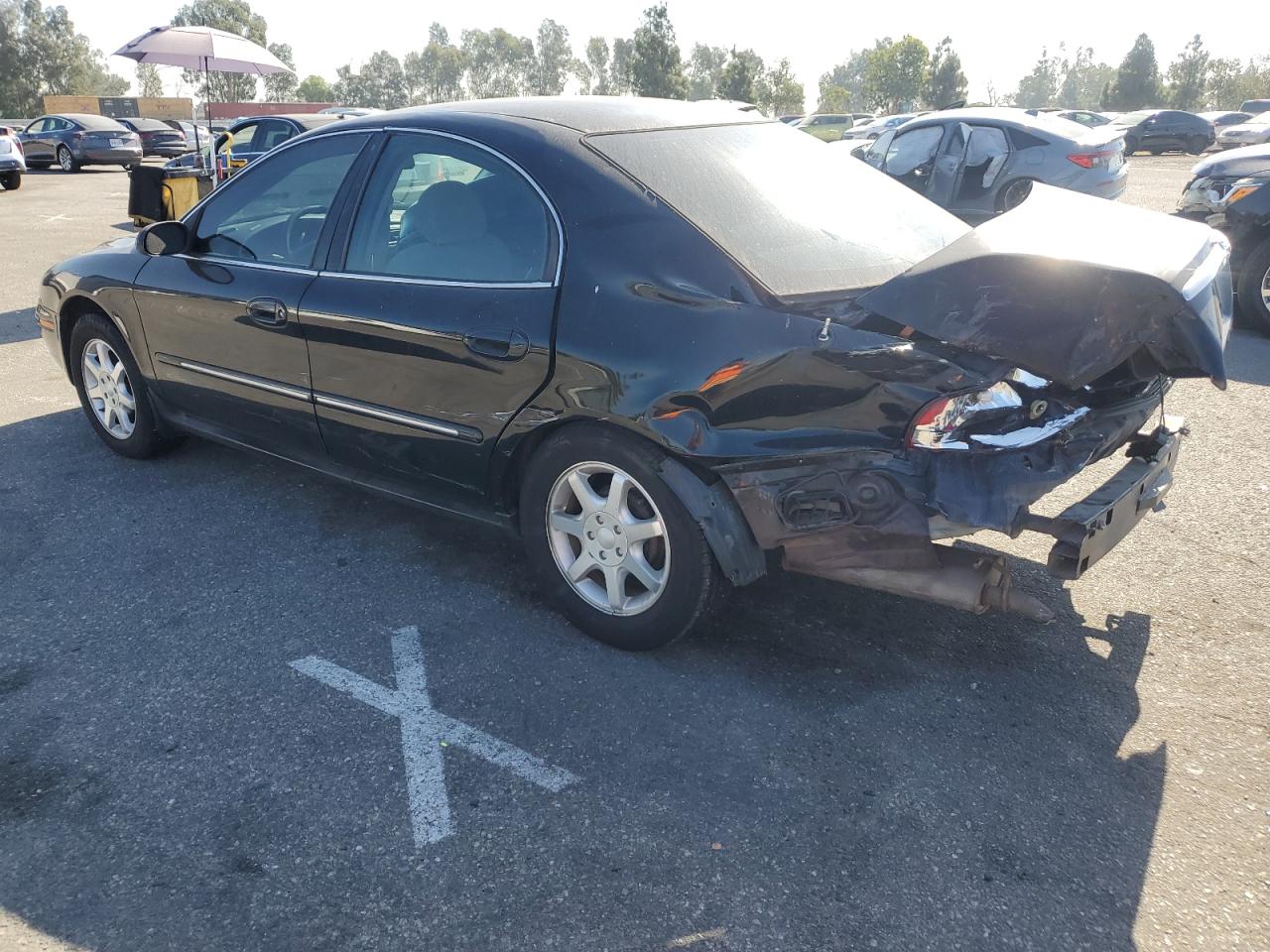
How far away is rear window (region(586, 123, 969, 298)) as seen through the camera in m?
3.16

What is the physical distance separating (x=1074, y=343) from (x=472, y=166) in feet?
6.86

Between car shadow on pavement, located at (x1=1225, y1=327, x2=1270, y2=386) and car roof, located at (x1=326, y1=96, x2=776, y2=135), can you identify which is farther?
car shadow on pavement, located at (x1=1225, y1=327, x2=1270, y2=386)

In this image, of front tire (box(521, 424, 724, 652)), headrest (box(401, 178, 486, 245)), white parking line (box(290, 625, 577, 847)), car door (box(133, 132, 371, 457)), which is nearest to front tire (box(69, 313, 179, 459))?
car door (box(133, 132, 371, 457))

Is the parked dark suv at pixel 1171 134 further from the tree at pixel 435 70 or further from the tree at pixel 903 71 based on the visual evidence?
the tree at pixel 435 70

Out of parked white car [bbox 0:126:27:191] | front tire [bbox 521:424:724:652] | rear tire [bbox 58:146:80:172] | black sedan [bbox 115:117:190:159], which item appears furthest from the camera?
black sedan [bbox 115:117:190:159]

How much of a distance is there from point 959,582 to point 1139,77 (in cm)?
9004

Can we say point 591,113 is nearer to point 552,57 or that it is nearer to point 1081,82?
point 552,57

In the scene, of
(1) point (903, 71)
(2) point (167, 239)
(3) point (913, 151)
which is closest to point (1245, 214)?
(3) point (913, 151)

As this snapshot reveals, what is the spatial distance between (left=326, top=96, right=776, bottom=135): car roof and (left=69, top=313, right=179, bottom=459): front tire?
1.83 m

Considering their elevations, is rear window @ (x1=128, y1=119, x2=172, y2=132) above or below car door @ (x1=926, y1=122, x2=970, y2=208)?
below

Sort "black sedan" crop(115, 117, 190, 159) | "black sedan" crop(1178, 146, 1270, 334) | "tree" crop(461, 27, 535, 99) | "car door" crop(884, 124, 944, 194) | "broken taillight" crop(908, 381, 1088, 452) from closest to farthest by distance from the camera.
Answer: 1. "broken taillight" crop(908, 381, 1088, 452)
2. "black sedan" crop(1178, 146, 1270, 334)
3. "car door" crop(884, 124, 944, 194)
4. "black sedan" crop(115, 117, 190, 159)
5. "tree" crop(461, 27, 535, 99)

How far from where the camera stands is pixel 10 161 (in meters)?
20.6

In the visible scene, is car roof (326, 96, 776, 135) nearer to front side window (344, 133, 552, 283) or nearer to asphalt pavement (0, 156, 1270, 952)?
front side window (344, 133, 552, 283)

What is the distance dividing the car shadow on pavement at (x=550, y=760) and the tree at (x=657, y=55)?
69.7 meters
